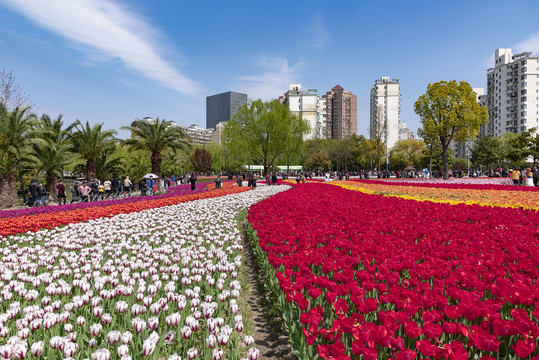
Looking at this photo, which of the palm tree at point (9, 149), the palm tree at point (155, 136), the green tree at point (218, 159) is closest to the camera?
the palm tree at point (9, 149)

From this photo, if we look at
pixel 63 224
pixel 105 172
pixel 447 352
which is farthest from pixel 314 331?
pixel 105 172

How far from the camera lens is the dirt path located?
290 cm

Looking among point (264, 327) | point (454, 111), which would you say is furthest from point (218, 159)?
point (264, 327)

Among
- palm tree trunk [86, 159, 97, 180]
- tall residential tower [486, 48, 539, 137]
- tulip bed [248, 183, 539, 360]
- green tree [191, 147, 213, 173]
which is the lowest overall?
tulip bed [248, 183, 539, 360]

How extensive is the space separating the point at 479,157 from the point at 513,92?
4979 cm

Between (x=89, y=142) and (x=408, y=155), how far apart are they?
229 feet

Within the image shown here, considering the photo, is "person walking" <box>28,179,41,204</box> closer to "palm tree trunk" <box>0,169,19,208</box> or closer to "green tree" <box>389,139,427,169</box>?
→ "palm tree trunk" <box>0,169,19,208</box>

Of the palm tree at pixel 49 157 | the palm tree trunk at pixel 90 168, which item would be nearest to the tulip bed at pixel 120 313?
the palm tree at pixel 49 157

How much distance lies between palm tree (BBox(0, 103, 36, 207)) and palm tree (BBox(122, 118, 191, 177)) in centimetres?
892

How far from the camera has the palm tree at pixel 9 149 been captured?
17.4 m

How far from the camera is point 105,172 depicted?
1113 inches

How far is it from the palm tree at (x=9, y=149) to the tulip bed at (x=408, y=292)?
1815cm

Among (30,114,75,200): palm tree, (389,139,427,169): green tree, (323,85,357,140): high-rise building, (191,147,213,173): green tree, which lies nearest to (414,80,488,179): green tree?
(30,114,75,200): palm tree

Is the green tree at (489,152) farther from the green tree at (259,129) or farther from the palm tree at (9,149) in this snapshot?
the palm tree at (9,149)
